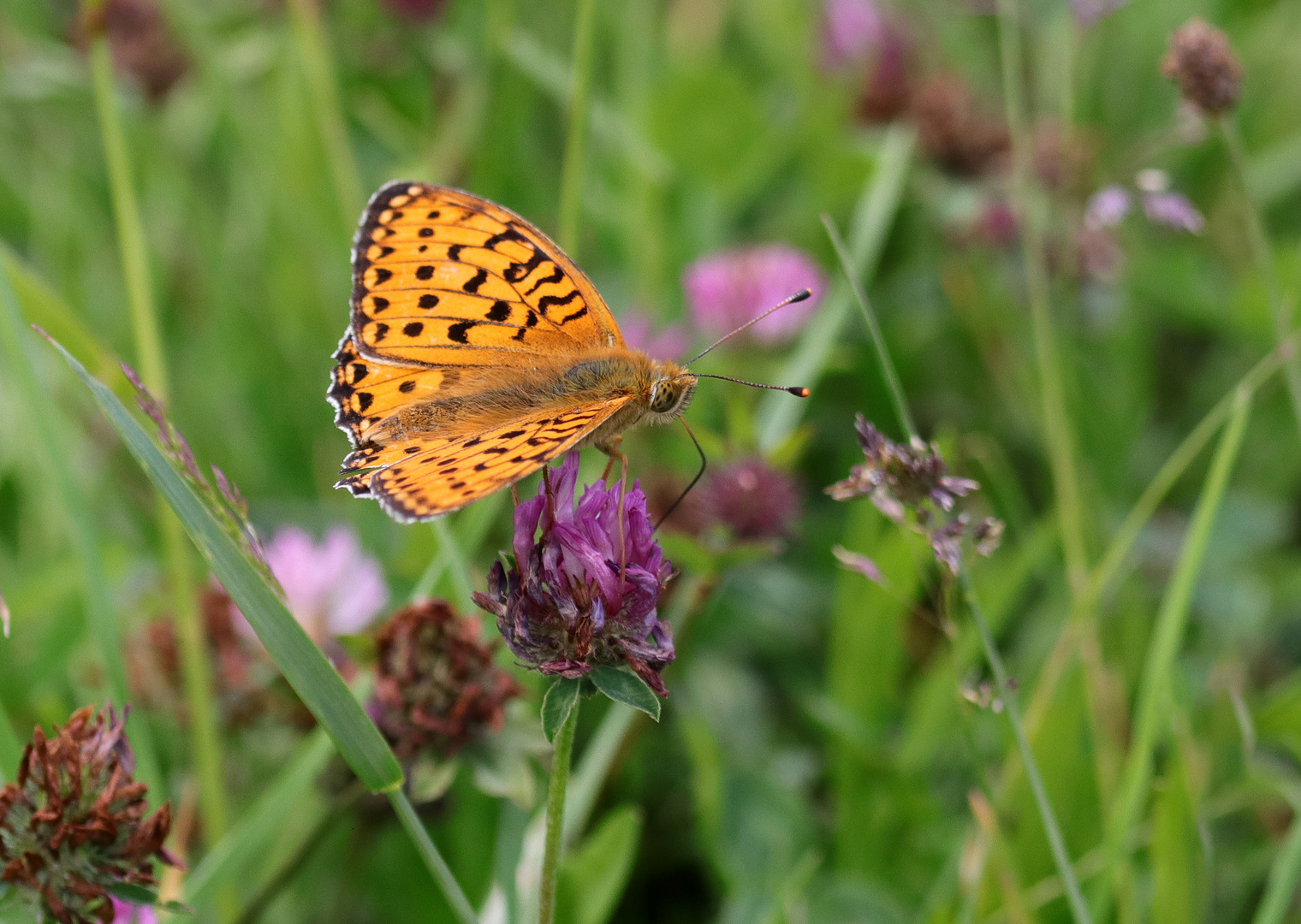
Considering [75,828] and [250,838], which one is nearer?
[75,828]

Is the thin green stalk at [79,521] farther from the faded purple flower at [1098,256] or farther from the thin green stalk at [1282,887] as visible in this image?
the faded purple flower at [1098,256]

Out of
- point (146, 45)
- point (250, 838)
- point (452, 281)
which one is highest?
point (146, 45)

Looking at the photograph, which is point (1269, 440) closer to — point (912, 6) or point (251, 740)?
point (912, 6)

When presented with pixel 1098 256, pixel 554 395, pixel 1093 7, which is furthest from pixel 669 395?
pixel 1098 256

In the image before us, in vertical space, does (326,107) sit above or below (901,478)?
above

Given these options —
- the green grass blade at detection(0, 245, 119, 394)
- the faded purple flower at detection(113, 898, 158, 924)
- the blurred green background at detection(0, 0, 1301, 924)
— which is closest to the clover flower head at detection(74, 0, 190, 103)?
the blurred green background at detection(0, 0, 1301, 924)

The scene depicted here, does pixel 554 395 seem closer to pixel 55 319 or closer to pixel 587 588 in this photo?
pixel 587 588

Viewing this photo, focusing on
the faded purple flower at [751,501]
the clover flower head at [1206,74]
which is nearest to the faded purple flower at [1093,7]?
the clover flower head at [1206,74]
